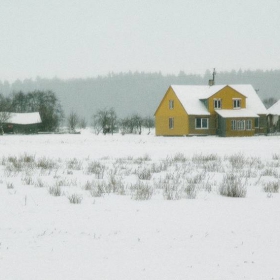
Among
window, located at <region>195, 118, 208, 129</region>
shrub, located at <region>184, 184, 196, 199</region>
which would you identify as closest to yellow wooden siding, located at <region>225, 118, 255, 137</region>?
window, located at <region>195, 118, 208, 129</region>

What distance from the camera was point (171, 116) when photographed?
167 feet

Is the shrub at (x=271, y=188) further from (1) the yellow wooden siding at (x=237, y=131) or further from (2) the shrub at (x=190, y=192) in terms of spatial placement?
(1) the yellow wooden siding at (x=237, y=131)

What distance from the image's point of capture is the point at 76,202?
7262 mm

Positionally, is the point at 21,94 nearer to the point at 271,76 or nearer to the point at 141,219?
the point at 141,219

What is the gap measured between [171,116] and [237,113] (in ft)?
26.0

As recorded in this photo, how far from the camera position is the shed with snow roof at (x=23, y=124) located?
7600 cm

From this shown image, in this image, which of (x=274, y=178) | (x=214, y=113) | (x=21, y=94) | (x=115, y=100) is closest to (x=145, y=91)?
(x=115, y=100)

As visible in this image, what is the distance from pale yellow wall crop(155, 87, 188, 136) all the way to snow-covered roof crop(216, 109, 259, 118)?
4294 millimetres

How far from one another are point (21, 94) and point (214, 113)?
215 ft

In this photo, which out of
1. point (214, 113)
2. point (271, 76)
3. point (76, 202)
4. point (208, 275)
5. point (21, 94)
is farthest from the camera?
point (271, 76)

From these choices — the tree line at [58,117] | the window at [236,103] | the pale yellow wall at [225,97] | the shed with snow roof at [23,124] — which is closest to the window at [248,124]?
the window at [236,103]

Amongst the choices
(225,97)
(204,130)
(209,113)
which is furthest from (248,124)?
(204,130)

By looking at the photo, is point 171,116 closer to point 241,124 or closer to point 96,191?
point 241,124

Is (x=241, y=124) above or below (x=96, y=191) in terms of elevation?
above
